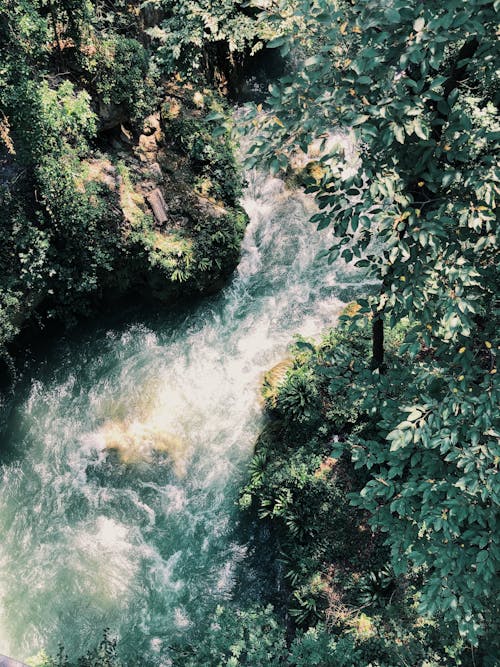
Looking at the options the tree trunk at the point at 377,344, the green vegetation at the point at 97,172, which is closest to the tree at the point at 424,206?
the tree trunk at the point at 377,344

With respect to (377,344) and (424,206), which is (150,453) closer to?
(377,344)

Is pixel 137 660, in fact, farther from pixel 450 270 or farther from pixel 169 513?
pixel 450 270

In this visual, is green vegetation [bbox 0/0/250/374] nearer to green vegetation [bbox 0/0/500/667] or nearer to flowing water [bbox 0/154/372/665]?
green vegetation [bbox 0/0/500/667]

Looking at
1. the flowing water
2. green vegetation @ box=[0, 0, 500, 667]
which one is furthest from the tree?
the flowing water

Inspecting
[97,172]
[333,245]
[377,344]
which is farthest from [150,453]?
[333,245]

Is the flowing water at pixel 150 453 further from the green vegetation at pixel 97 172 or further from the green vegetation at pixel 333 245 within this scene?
the green vegetation at pixel 97 172
